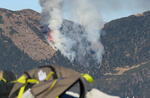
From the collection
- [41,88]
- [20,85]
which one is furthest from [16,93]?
[41,88]

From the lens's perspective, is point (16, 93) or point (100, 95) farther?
point (100, 95)

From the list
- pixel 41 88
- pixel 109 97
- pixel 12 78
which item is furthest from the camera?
pixel 109 97

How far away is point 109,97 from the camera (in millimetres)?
15164

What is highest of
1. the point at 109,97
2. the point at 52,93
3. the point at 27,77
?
the point at 27,77

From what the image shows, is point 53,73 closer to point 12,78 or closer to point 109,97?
point 12,78

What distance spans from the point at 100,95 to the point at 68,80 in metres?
4.57

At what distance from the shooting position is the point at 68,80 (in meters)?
11.5

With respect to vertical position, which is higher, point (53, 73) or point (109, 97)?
point (53, 73)

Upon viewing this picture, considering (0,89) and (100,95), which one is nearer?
(0,89)

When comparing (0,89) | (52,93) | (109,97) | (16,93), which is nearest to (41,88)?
(52,93)

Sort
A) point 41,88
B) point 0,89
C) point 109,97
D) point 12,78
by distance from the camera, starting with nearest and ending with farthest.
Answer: point 41,88
point 0,89
point 12,78
point 109,97

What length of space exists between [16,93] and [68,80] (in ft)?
7.53

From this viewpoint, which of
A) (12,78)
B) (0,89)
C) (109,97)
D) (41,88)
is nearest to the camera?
(41,88)

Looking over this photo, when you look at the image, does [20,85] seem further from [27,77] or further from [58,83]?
[58,83]
